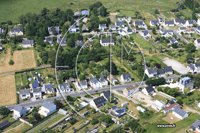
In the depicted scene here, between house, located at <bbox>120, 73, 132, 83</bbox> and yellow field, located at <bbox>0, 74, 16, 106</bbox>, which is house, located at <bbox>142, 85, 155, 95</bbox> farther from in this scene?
yellow field, located at <bbox>0, 74, 16, 106</bbox>

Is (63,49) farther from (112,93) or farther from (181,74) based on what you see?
(181,74)

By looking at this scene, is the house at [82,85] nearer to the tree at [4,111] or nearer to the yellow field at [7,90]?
the yellow field at [7,90]

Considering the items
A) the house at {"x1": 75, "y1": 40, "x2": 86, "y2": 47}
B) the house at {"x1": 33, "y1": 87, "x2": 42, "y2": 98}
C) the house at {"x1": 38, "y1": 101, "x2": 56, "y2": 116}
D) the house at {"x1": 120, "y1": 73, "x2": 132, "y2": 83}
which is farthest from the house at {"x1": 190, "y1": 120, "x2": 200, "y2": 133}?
the house at {"x1": 75, "y1": 40, "x2": 86, "y2": 47}

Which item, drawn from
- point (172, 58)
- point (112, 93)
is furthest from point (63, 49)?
point (172, 58)

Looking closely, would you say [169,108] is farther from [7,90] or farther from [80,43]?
[80,43]

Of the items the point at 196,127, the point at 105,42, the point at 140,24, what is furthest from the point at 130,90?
the point at 140,24

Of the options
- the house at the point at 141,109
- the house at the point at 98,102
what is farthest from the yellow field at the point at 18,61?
the house at the point at 141,109
